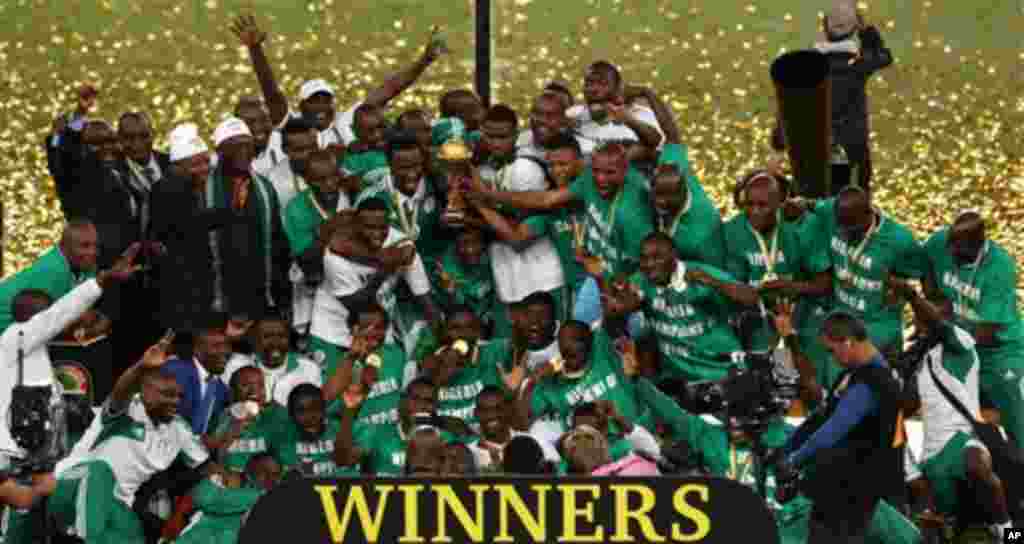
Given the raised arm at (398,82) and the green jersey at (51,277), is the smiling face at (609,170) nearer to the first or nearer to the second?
the raised arm at (398,82)

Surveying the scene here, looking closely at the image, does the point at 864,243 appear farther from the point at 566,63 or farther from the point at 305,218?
the point at 566,63

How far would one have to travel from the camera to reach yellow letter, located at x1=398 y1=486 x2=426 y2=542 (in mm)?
8438

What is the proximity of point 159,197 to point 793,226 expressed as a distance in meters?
2.25

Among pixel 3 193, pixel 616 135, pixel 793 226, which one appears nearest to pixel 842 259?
pixel 793 226

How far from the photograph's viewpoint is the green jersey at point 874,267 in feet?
39.4

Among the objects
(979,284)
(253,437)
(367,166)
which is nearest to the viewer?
(253,437)

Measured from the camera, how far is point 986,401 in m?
12.0

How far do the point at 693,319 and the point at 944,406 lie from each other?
934 millimetres

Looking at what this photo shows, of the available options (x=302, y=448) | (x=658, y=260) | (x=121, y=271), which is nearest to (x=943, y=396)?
(x=658, y=260)

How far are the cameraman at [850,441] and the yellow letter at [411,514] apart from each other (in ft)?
7.44

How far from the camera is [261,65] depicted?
43.2ft

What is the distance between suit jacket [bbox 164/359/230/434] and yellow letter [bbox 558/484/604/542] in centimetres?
332

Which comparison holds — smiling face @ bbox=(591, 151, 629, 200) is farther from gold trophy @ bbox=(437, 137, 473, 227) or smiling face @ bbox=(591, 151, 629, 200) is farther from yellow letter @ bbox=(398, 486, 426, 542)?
yellow letter @ bbox=(398, 486, 426, 542)

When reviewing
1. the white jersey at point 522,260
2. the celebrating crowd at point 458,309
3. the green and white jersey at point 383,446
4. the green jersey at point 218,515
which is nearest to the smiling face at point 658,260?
the celebrating crowd at point 458,309
